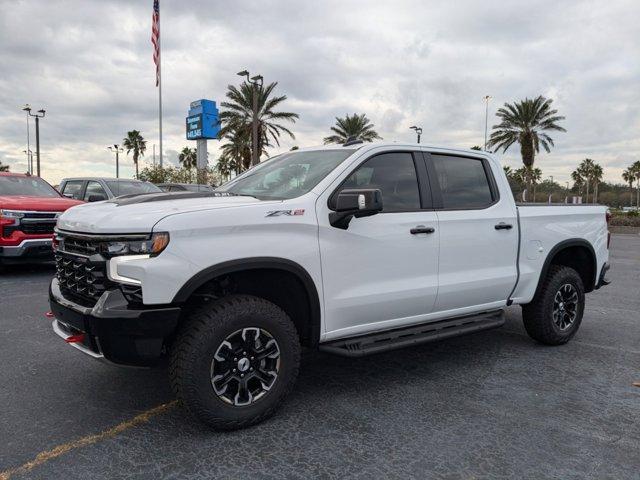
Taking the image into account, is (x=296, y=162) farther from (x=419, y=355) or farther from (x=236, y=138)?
(x=236, y=138)

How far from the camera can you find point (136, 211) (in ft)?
10.5

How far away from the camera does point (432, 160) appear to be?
442cm

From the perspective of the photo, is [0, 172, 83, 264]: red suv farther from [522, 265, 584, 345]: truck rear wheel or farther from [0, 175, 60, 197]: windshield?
[522, 265, 584, 345]: truck rear wheel

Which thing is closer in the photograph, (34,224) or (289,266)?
(289,266)

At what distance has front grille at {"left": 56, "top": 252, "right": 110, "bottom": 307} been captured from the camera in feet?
10.3

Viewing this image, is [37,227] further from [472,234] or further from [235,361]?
[472,234]

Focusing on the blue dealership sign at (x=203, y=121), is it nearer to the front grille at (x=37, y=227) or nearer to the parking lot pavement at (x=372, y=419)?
the front grille at (x=37, y=227)

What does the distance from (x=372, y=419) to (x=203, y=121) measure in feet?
122

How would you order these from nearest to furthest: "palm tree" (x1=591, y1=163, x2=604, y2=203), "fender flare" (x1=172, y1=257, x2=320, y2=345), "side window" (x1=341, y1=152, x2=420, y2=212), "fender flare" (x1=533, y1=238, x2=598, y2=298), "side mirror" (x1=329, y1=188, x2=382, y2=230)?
"fender flare" (x1=172, y1=257, x2=320, y2=345) < "side mirror" (x1=329, y1=188, x2=382, y2=230) < "side window" (x1=341, y1=152, x2=420, y2=212) < "fender flare" (x1=533, y1=238, x2=598, y2=298) < "palm tree" (x1=591, y1=163, x2=604, y2=203)

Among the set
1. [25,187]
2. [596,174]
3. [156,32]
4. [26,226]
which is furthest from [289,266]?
[596,174]

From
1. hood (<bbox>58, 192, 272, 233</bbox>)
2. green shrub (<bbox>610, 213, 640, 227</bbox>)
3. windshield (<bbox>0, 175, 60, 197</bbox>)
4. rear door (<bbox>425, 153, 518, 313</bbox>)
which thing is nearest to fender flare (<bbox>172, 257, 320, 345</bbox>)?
hood (<bbox>58, 192, 272, 233</bbox>)

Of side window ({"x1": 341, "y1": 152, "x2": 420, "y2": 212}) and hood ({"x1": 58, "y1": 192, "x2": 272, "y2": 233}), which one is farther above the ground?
side window ({"x1": 341, "y1": 152, "x2": 420, "y2": 212})

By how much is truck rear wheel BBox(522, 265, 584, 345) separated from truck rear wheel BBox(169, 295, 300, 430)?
2.73m

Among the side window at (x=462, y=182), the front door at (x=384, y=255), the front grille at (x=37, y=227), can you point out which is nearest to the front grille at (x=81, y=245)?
the front door at (x=384, y=255)
